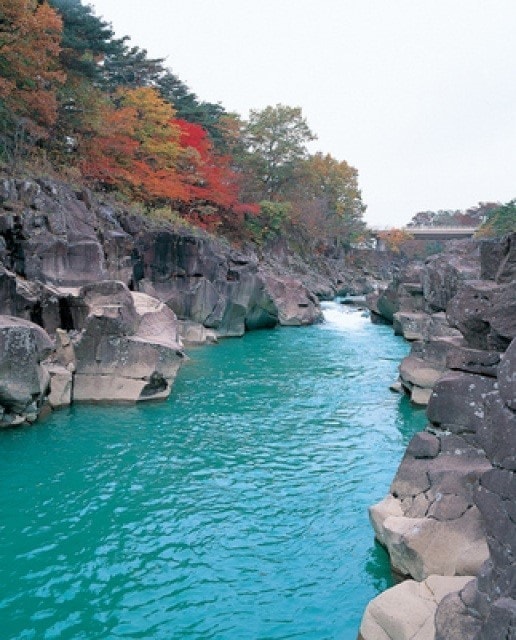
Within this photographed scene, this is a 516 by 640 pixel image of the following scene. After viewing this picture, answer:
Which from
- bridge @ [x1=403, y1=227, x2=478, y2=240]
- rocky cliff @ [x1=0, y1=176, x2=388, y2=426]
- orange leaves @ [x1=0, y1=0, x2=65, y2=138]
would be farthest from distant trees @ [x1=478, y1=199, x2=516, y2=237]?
orange leaves @ [x1=0, y1=0, x2=65, y2=138]

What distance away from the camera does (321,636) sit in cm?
775

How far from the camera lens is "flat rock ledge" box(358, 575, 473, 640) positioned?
6.82 meters

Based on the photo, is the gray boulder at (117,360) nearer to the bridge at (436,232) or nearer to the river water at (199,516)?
the river water at (199,516)

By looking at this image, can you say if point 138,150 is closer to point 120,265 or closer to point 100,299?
point 120,265

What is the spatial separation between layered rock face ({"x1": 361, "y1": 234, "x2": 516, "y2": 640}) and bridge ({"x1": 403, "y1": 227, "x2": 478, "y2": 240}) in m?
73.6

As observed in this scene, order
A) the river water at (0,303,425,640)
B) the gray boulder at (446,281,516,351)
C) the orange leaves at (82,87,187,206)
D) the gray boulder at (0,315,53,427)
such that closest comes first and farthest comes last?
the river water at (0,303,425,640) → the gray boulder at (446,281,516,351) → the gray boulder at (0,315,53,427) → the orange leaves at (82,87,187,206)

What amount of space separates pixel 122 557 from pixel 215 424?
7.08 m

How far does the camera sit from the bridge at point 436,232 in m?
80.6

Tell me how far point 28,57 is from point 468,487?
23366 mm

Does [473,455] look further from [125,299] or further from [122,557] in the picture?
[125,299]

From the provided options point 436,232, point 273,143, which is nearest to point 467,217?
point 436,232

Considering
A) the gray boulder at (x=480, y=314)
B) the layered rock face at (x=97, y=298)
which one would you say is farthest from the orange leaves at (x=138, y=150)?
the gray boulder at (x=480, y=314)

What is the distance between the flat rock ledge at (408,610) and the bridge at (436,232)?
77032mm

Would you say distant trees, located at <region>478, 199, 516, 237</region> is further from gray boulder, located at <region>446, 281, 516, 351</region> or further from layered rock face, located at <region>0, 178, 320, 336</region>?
gray boulder, located at <region>446, 281, 516, 351</region>
